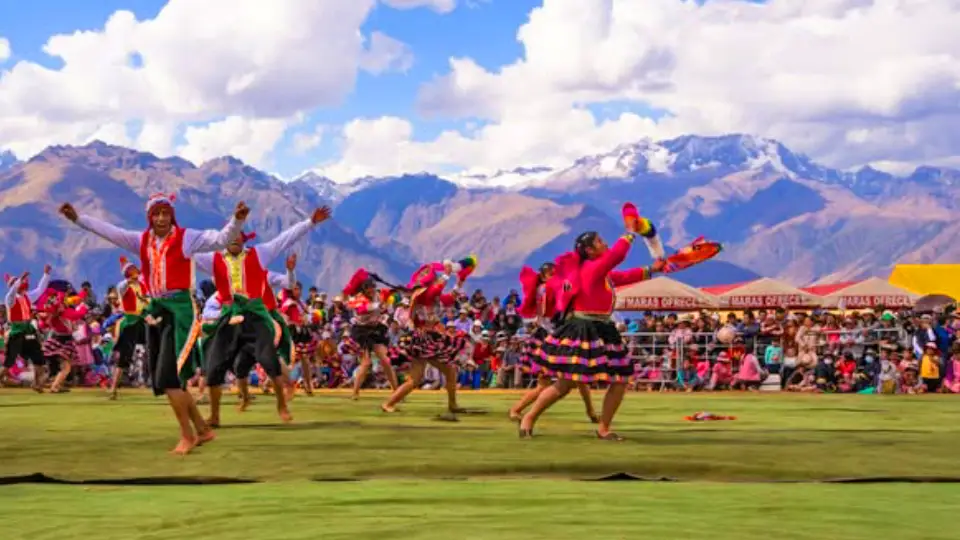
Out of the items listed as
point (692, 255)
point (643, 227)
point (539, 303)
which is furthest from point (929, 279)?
point (643, 227)

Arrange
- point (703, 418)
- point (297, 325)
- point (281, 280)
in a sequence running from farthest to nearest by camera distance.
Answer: point (297, 325)
point (281, 280)
point (703, 418)

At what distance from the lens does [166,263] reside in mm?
11414

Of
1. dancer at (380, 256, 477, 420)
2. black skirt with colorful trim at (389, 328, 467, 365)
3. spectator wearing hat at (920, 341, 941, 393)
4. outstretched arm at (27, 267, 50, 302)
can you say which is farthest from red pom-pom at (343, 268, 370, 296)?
spectator wearing hat at (920, 341, 941, 393)

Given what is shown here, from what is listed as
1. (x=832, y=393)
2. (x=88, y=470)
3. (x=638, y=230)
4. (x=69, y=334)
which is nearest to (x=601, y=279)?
(x=638, y=230)

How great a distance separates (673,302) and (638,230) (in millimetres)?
31213

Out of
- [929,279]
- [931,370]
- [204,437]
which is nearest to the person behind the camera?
[204,437]

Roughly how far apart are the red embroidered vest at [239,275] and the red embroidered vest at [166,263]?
11.0ft

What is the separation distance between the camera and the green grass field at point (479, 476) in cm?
707

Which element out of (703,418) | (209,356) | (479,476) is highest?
(209,356)

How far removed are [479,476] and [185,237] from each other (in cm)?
346

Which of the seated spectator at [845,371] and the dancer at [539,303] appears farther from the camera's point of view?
the seated spectator at [845,371]

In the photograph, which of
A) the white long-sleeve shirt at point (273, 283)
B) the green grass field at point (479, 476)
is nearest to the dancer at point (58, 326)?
the white long-sleeve shirt at point (273, 283)

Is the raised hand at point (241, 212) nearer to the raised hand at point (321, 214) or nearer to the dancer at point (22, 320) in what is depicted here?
the raised hand at point (321, 214)

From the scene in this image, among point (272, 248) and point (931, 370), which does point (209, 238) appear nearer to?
point (272, 248)
